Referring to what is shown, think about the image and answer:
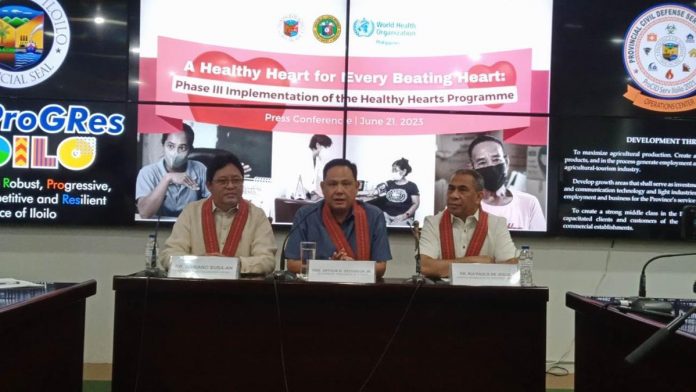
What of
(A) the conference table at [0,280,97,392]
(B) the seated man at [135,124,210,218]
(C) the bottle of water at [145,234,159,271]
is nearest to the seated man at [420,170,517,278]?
(C) the bottle of water at [145,234,159,271]

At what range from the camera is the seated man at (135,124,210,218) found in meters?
3.84

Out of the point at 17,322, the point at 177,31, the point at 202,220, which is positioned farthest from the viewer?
the point at 177,31

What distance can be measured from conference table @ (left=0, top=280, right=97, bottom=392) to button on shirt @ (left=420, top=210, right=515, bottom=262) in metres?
1.58

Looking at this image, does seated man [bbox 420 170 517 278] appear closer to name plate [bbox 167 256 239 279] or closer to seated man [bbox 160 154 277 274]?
seated man [bbox 160 154 277 274]

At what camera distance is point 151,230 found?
3.90 metres

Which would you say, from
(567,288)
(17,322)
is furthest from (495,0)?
(17,322)

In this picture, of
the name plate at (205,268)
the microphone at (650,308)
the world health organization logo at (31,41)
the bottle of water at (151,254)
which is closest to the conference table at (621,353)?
the microphone at (650,308)

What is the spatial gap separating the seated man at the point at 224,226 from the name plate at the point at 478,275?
963 millimetres

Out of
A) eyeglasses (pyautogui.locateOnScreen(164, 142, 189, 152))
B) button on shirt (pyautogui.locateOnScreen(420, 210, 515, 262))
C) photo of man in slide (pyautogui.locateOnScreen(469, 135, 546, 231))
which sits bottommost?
button on shirt (pyautogui.locateOnScreen(420, 210, 515, 262))

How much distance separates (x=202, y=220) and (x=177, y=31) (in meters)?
1.40

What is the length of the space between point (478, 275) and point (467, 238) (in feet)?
→ 2.72

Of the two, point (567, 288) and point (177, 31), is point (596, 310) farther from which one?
point (177, 31)

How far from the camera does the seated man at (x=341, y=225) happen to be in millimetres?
2916

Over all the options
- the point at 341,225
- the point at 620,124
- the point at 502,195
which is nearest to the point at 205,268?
the point at 341,225
